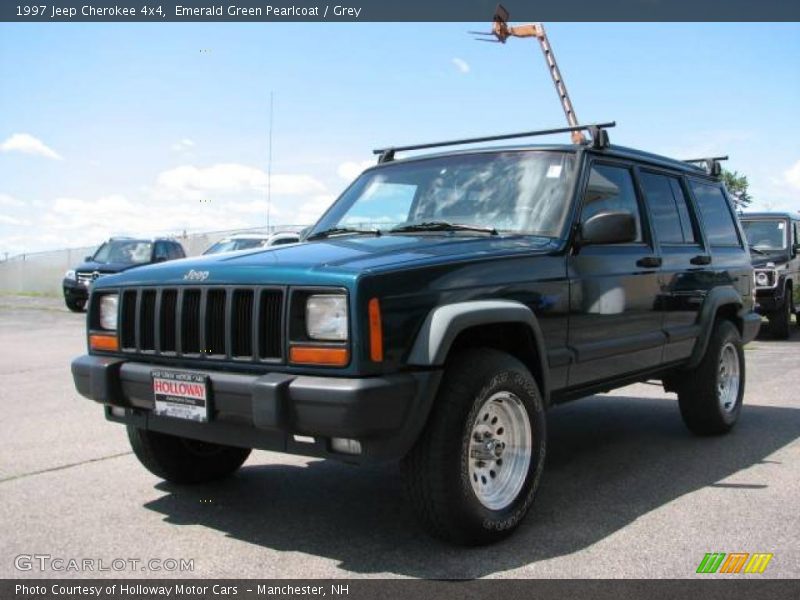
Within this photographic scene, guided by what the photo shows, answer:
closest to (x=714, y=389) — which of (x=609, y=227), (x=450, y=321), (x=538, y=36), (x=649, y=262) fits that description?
(x=649, y=262)

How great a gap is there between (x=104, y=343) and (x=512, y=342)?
2.03 m

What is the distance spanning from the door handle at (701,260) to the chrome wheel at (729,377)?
2.23 feet

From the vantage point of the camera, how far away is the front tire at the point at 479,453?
11.0 ft

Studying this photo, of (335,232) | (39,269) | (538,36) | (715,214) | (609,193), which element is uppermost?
(538,36)

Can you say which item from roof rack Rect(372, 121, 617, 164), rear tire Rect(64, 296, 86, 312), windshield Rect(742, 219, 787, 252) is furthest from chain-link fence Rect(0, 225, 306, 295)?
roof rack Rect(372, 121, 617, 164)

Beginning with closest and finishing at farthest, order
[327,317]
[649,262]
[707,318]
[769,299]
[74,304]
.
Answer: [327,317], [649,262], [707,318], [769,299], [74,304]

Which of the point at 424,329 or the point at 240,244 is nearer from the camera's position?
the point at 424,329

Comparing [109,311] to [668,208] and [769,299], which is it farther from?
[769,299]

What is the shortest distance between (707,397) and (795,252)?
350 inches

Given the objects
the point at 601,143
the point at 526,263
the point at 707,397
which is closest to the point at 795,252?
the point at 707,397

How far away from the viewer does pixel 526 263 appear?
394cm

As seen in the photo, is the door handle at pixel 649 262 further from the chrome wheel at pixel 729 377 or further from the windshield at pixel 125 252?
the windshield at pixel 125 252

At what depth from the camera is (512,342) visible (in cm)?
400

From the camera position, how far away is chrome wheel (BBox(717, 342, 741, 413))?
6035 millimetres
